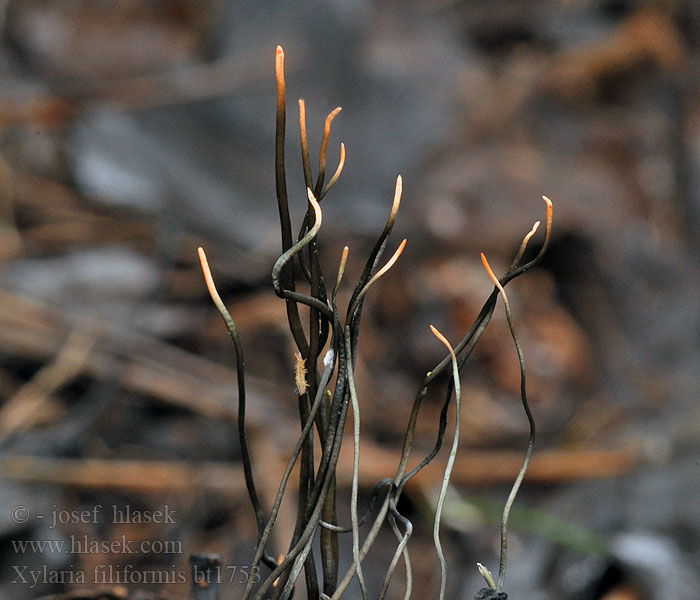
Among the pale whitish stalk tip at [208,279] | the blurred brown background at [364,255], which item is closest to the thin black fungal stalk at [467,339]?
the pale whitish stalk tip at [208,279]

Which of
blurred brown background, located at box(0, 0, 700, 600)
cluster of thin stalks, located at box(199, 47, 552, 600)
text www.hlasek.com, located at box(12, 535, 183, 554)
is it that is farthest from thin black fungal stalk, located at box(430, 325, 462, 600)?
text www.hlasek.com, located at box(12, 535, 183, 554)

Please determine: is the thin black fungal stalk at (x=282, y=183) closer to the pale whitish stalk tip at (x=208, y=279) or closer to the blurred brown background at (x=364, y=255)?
the pale whitish stalk tip at (x=208, y=279)

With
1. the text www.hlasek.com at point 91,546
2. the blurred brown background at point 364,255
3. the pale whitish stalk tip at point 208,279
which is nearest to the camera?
the pale whitish stalk tip at point 208,279

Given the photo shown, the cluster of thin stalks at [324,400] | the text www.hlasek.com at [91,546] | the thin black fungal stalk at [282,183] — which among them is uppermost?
the thin black fungal stalk at [282,183]

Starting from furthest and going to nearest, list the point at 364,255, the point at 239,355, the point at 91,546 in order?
1. the point at 364,255
2. the point at 91,546
3. the point at 239,355

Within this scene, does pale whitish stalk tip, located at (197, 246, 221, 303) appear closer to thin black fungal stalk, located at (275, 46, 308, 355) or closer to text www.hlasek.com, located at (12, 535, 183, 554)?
thin black fungal stalk, located at (275, 46, 308, 355)

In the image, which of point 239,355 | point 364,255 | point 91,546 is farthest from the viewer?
point 364,255

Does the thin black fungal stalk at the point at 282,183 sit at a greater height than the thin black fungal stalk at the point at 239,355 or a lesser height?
greater

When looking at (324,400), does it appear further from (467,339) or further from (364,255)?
(364,255)

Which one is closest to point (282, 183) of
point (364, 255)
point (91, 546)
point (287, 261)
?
point (287, 261)
